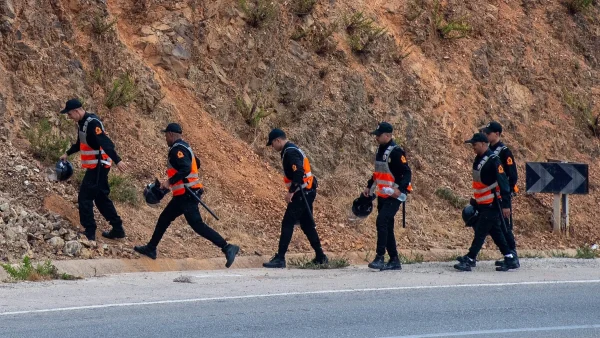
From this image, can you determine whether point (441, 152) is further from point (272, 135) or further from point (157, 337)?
point (157, 337)

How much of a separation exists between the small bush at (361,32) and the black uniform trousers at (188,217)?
6.66m

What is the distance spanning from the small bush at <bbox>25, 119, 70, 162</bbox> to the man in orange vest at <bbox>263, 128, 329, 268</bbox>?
3.03 metres

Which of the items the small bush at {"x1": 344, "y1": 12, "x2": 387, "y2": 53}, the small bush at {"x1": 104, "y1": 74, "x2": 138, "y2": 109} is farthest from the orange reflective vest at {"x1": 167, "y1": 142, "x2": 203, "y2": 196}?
the small bush at {"x1": 344, "y1": 12, "x2": 387, "y2": 53}

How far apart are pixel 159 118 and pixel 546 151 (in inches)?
299

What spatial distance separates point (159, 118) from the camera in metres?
15.2

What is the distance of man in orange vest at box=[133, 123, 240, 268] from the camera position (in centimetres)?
1188

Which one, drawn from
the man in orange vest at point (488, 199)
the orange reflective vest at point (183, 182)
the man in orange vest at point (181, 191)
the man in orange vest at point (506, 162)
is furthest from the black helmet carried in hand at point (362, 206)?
the orange reflective vest at point (183, 182)

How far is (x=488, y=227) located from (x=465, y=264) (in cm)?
55

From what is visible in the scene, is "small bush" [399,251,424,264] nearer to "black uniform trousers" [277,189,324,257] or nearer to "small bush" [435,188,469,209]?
"black uniform trousers" [277,189,324,257]

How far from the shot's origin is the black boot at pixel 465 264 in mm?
12539

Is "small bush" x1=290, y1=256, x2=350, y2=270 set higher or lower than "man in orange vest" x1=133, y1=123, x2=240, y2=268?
lower

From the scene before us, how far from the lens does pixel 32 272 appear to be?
10.9 meters

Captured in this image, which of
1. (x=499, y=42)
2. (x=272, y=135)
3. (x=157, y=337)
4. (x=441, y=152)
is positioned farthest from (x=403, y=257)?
(x=499, y=42)

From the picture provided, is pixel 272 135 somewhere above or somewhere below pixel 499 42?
below
